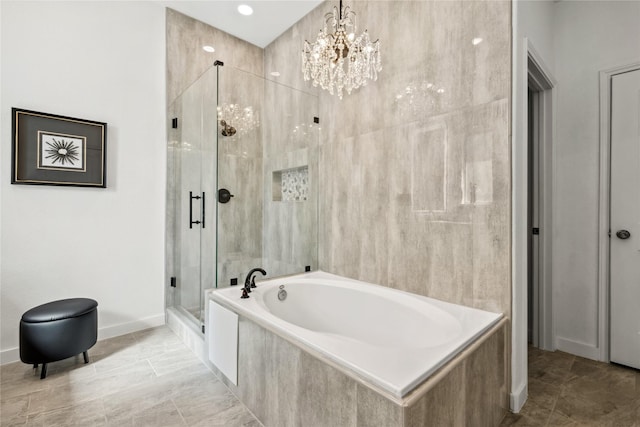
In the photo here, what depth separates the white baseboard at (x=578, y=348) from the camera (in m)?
2.26

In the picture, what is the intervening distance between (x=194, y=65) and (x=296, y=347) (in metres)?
3.05

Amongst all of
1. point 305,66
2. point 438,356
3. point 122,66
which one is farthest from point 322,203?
point 122,66

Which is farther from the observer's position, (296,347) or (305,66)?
(305,66)

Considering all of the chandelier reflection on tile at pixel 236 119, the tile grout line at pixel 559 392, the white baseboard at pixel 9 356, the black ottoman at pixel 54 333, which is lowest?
the tile grout line at pixel 559 392

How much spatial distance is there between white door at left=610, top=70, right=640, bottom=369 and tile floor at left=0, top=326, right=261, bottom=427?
2.52 m

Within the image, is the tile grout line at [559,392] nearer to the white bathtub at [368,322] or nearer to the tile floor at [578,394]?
the tile floor at [578,394]

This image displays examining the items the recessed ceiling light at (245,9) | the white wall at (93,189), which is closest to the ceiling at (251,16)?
the recessed ceiling light at (245,9)

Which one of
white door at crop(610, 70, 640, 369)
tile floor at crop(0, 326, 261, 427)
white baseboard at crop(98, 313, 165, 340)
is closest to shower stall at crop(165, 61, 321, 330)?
white baseboard at crop(98, 313, 165, 340)

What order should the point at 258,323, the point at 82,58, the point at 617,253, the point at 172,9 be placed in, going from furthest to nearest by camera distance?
the point at 172,9 < the point at 82,58 < the point at 617,253 < the point at 258,323

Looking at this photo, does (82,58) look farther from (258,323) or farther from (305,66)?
(258,323)

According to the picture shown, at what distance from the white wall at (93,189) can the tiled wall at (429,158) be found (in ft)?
5.84

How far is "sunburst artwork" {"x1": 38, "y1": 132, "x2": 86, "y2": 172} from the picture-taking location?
7.83 feet

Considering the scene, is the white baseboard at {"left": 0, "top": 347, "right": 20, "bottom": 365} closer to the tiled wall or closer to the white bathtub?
the white bathtub

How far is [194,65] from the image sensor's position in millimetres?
3189
